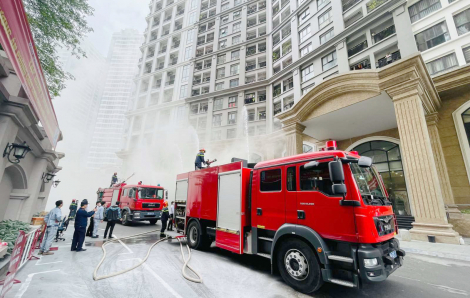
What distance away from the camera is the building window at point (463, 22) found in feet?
42.2

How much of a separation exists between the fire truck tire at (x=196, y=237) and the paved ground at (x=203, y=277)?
626 millimetres

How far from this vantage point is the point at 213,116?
31562 millimetres

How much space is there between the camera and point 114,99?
12394cm

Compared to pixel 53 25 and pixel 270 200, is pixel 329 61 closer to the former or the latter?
pixel 270 200

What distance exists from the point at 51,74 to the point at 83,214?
6780mm

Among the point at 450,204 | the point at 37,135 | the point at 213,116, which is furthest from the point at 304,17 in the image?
the point at 37,135

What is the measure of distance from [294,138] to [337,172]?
9534mm

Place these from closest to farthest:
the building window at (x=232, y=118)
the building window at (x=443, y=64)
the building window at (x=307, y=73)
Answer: the building window at (x=443, y=64), the building window at (x=307, y=73), the building window at (x=232, y=118)

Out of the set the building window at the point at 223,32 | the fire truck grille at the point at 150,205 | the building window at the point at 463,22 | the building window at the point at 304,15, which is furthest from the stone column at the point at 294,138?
the building window at the point at 223,32

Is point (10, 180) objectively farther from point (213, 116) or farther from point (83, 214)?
point (213, 116)

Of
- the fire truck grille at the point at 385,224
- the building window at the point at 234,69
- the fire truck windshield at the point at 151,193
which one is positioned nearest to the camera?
the fire truck grille at the point at 385,224

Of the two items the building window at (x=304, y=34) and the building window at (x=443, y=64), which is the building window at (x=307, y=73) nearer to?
the building window at (x=304, y=34)

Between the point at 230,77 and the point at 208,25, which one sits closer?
the point at 230,77

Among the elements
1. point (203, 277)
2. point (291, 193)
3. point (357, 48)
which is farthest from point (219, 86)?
point (203, 277)
